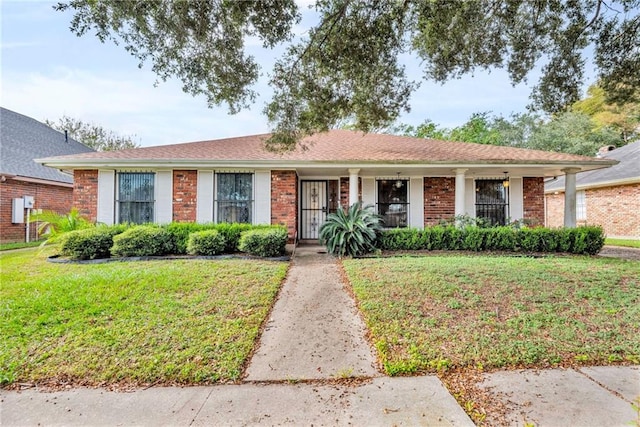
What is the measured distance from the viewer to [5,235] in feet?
38.6

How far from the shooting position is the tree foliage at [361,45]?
494 centimetres

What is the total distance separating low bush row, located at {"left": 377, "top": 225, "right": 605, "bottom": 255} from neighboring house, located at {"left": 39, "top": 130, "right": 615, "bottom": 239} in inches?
60.5

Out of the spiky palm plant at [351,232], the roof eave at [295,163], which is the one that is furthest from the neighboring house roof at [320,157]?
the spiky palm plant at [351,232]

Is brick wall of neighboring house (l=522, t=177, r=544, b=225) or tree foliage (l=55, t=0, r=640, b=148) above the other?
tree foliage (l=55, t=0, r=640, b=148)

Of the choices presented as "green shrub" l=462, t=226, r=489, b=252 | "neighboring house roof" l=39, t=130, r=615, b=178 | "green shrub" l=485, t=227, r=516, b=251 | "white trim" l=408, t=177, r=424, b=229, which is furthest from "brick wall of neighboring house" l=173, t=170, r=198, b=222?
"green shrub" l=485, t=227, r=516, b=251

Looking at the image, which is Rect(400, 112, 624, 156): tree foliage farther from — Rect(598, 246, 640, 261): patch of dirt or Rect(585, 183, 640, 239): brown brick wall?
Rect(598, 246, 640, 261): patch of dirt

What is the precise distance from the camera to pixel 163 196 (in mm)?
9656

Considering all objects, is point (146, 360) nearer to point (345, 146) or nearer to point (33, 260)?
point (33, 260)

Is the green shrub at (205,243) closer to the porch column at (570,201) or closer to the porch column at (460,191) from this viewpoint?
the porch column at (460,191)

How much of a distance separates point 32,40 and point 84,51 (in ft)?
4.07

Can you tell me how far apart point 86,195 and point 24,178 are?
16.6 ft

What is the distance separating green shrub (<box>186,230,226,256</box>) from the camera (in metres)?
7.62

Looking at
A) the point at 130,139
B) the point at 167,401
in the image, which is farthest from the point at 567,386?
the point at 130,139

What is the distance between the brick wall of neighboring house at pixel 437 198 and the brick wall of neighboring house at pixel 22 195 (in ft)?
50.6
